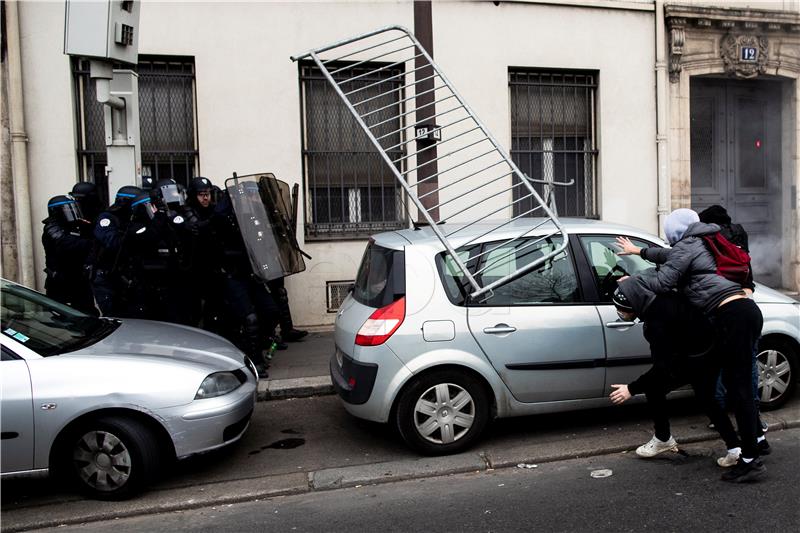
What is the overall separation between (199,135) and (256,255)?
7.98 feet

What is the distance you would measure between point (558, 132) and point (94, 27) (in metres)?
6.26

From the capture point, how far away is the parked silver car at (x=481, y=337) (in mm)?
4785

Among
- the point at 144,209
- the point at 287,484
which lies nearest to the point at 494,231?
the point at 287,484

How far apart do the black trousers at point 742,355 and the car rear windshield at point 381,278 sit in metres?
2.05

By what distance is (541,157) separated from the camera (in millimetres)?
9914

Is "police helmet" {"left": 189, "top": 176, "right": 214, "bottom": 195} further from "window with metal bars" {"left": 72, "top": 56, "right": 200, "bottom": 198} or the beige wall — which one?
the beige wall

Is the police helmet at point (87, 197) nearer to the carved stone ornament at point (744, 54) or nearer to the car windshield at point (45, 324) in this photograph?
the car windshield at point (45, 324)

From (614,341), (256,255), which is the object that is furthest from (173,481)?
(614,341)

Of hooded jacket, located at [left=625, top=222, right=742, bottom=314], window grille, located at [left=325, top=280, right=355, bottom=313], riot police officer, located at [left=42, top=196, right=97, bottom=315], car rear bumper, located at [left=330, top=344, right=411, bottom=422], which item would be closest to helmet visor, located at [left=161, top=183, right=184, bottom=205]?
riot police officer, located at [left=42, top=196, right=97, bottom=315]

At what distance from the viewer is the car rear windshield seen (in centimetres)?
488

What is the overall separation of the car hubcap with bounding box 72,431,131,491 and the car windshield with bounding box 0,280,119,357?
0.62 metres

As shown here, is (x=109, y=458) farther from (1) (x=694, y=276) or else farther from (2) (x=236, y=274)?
(1) (x=694, y=276)

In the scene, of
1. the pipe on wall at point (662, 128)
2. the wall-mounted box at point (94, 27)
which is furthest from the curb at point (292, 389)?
the pipe on wall at point (662, 128)

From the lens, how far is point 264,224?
23.4 feet
